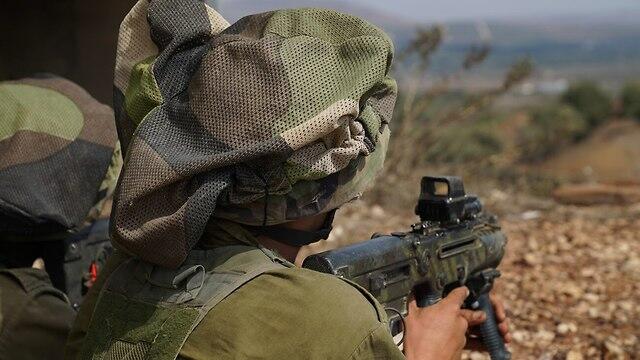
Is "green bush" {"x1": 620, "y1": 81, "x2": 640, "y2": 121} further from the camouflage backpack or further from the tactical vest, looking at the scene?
the tactical vest

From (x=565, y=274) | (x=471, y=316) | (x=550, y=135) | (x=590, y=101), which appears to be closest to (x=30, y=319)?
(x=471, y=316)

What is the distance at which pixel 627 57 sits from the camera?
132 meters

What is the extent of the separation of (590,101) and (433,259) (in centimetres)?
3443

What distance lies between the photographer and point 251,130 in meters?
1.91

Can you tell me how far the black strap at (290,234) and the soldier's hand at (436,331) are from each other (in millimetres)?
341

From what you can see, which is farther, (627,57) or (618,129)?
(627,57)

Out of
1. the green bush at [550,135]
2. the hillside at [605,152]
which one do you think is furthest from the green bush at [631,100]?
the green bush at [550,135]

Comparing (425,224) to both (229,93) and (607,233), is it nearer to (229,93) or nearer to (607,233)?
(229,93)

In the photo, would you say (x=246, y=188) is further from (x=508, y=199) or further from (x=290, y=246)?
(x=508, y=199)

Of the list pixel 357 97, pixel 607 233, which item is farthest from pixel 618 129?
pixel 357 97

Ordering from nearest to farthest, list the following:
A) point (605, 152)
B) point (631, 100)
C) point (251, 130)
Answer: point (251, 130) < point (605, 152) < point (631, 100)

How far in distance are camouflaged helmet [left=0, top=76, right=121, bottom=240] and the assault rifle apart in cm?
108

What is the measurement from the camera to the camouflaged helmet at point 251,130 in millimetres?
1896

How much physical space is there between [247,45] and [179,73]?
20cm
